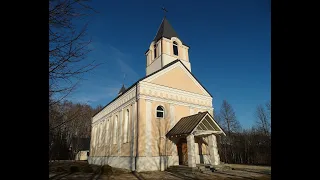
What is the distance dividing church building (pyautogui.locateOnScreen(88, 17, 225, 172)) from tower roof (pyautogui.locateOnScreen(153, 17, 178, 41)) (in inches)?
6.0

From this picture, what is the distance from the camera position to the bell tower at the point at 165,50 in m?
24.3

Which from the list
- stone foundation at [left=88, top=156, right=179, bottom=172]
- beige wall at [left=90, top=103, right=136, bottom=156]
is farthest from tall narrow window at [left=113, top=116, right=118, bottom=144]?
stone foundation at [left=88, top=156, right=179, bottom=172]

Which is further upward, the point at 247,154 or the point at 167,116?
the point at 167,116

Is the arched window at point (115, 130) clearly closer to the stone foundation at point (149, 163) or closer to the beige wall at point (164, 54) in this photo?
the stone foundation at point (149, 163)

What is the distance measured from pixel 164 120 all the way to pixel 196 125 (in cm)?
382

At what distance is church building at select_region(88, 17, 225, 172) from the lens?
59.2 feet

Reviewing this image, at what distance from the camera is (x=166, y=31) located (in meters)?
25.9

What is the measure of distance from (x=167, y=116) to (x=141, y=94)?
135 inches

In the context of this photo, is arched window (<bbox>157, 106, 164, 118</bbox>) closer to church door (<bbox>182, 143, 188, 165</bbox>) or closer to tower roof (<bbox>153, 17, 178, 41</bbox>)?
church door (<bbox>182, 143, 188, 165</bbox>)
